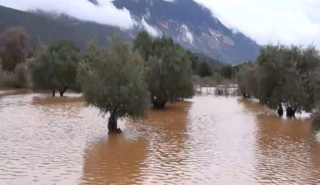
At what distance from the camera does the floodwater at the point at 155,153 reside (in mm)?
17938

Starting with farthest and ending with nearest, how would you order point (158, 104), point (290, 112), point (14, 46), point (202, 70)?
point (202, 70)
point (14, 46)
point (158, 104)
point (290, 112)

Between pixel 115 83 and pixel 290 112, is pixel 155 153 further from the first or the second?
pixel 290 112

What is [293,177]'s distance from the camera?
18500 mm

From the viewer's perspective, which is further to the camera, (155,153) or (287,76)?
(287,76)

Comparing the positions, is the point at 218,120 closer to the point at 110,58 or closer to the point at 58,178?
the point at 110,58

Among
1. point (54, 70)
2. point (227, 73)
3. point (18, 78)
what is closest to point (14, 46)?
point (18, 78)

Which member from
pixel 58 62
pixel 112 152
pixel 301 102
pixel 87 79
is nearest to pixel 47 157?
pixel 112 152

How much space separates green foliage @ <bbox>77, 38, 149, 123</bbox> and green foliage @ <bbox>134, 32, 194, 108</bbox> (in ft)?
67.6

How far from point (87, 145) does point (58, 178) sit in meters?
7.65

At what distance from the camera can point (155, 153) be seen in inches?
904

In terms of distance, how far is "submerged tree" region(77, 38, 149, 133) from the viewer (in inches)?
1111

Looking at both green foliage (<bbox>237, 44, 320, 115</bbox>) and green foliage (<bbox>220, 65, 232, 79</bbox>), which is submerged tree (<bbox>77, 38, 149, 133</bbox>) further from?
green foliage (<bbox>220, 65, 232, 79</bbox>)

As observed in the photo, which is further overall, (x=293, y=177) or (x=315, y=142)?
(x=315, y=142)

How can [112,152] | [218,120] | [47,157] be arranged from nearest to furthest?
[47,157] < [112,152] < [218,120]
